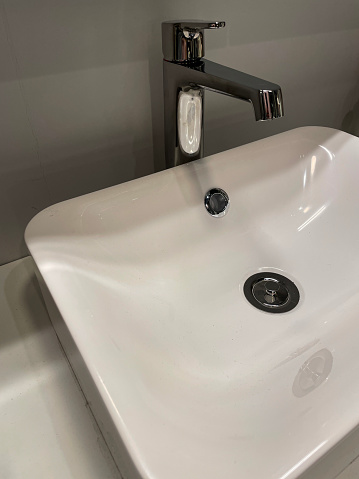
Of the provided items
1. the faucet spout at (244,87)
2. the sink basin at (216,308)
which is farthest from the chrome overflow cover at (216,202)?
the faucet spout at (244,87)

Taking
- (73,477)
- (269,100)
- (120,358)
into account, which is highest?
(269,100)

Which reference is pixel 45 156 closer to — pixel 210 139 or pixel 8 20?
pixel 8 20

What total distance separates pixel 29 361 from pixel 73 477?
0.48 ft

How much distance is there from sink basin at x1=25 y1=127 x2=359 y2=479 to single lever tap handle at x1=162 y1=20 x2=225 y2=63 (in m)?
0.13

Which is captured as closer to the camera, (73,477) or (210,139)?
(73,477)

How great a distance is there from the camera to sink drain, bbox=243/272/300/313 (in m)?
0.51

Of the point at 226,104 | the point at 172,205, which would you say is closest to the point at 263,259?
the point at 172,205

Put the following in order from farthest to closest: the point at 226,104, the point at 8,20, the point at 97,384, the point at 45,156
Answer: the point at 226,104 → the point at 45,156 → the point at 8,20 → the point at 97,384

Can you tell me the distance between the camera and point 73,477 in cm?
38

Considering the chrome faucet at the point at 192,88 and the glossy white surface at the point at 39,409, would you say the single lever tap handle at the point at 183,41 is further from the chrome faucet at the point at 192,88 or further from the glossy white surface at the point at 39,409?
Result: the glossy white surface at the point at 39,409

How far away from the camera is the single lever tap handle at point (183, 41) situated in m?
0.46

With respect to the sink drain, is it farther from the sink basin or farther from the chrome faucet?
the chrome faucet

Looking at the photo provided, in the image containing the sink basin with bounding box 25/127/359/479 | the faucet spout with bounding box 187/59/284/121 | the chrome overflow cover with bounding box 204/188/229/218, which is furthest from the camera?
the chrome overflow cover with bounding box 204/188/229/218

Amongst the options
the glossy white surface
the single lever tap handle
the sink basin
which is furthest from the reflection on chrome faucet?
the single lever tap handle
